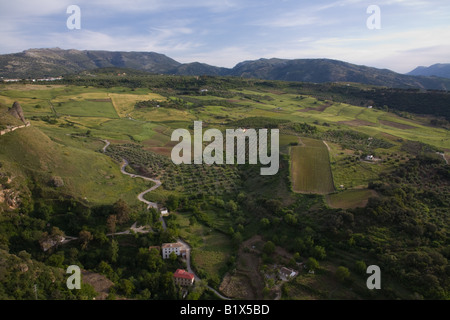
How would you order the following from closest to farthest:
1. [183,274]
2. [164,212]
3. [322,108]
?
[183,274] → [164,212] → [322,108]

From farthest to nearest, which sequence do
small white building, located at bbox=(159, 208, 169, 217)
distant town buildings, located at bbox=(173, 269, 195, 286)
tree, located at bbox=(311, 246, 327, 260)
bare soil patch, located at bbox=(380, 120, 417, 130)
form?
bare soil patch, located at bbox=(380, 120, 417, 130) → small white building, located at bbox=(159, 208, 169, 217) → tree, located at bbox=(311, 246, 327, 260) → distant town buildings, located at bbox=(173, 269, 195, 286)

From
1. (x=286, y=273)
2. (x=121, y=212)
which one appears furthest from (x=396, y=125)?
(x=121, y=212)

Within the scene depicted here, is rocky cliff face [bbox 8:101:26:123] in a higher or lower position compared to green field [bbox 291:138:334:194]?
higher

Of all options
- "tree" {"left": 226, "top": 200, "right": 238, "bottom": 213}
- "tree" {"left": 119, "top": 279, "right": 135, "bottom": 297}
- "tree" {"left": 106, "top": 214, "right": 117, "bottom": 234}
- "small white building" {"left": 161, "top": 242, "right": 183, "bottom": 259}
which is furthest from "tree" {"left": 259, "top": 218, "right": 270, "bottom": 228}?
"tree" {"left": 106, "top": 214, "right": 117, "bottom": 234}

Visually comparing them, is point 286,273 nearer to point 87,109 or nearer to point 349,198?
point 349,198

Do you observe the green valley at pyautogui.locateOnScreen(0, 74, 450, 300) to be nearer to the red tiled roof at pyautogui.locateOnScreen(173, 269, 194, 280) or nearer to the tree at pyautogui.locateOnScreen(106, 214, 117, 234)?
the tree at pyautogui.locateOnScreen(106, 214, 117, 234)

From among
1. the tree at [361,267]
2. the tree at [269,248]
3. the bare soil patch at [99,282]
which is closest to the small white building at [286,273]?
the tree at [269,248]

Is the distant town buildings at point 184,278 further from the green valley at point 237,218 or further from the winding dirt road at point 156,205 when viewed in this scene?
the winding dirt road at point 156,205
